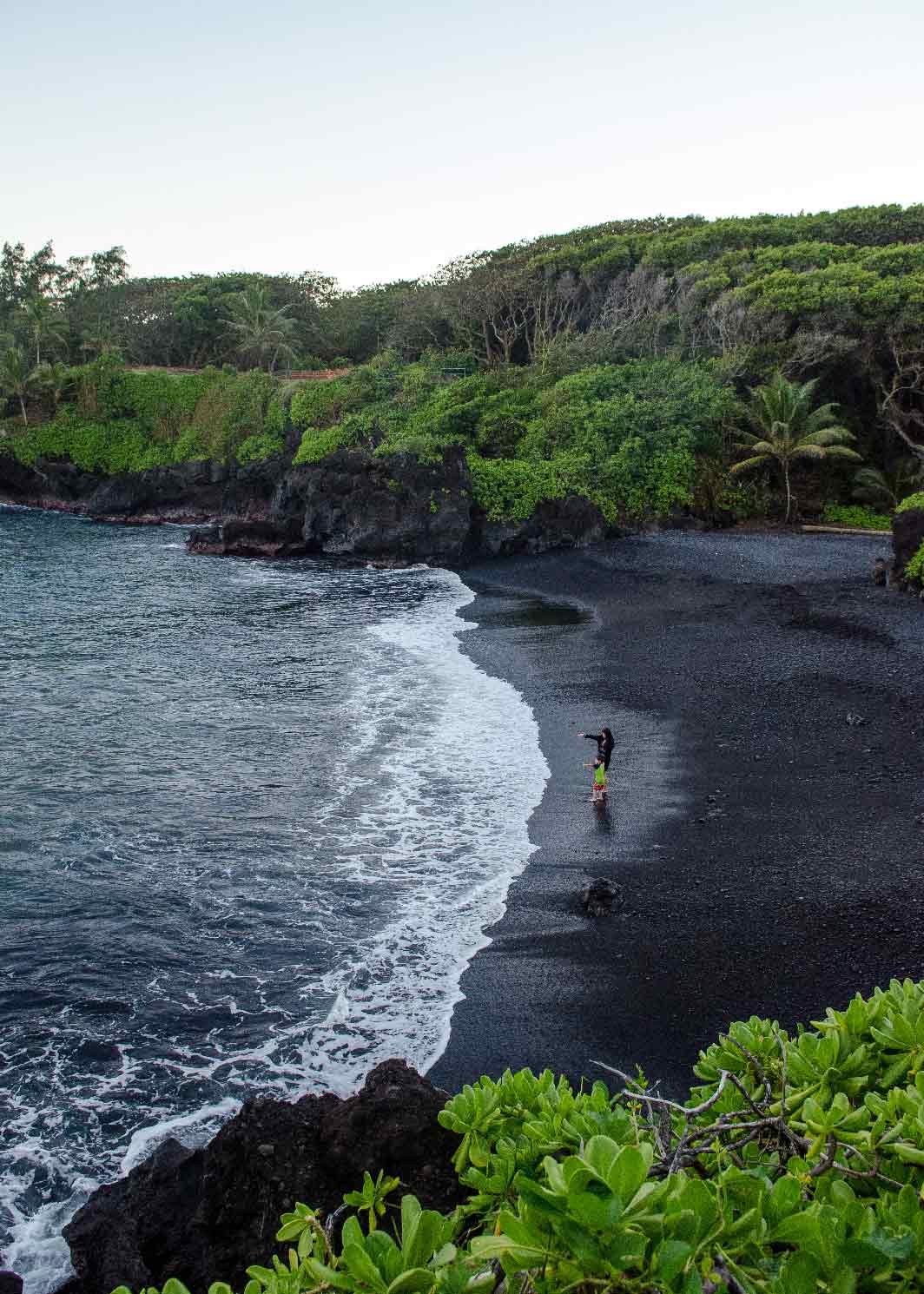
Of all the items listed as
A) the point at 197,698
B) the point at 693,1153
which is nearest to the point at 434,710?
the point at 197,698

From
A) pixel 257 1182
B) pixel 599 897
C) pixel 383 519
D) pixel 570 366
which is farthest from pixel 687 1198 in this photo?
pixel 570 366

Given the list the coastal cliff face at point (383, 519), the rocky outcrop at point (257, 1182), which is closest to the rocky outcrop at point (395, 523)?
the coastal cliff face at point (383, 519)

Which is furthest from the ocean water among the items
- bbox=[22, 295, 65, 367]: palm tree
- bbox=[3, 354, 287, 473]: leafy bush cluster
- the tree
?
bbox=[22, 295, 65, 367]: palm tree

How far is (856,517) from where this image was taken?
3666 centimetres

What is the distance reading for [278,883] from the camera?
39.2ft

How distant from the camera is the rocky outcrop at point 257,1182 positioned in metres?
5.11

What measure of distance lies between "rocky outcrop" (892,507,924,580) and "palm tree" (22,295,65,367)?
50.1 m

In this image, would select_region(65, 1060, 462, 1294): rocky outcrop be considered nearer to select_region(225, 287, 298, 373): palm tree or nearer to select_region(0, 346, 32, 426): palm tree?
select_region(225, 287, 298, 373): palm tree

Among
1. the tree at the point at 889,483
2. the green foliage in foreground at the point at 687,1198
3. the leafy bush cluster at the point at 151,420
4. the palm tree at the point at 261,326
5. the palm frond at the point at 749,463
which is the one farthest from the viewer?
the palm tree at the point at 261,326

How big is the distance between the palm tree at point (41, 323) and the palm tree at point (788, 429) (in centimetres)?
4237

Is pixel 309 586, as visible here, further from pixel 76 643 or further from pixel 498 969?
pixel 498 969

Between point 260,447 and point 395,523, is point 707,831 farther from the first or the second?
point 260,447

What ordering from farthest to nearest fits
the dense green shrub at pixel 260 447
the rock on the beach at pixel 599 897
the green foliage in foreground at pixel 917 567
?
the dense green shrub at pixel 260 447, the green foliage in foreground at pixel 917 567, the rock on the beach at pixel 599 897

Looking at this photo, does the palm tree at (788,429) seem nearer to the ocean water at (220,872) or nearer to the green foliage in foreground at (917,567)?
the green foliage in foreground at (917,567)
